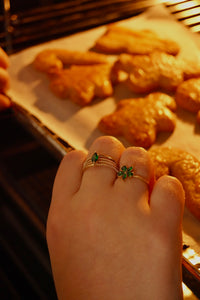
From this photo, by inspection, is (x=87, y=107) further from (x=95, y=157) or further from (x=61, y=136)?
(x=95, y=157)

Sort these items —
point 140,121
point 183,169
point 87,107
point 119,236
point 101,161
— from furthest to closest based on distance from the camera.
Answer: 1. point 87,107
2. point 140,121
3. point 183,169
4. point 101,161
5. point 119,236

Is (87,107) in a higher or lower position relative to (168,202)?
lower

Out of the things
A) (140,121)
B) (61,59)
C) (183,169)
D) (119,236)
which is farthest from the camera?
(61,59)

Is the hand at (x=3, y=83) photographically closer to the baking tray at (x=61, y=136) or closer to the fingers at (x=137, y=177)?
the baking tray at (x=61, y=136)

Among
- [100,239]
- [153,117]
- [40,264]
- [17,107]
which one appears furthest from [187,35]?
[100,239]

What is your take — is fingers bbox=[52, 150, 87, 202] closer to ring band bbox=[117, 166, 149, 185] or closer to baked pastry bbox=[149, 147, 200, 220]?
ring band bbox=[117, 166, 149, 185]

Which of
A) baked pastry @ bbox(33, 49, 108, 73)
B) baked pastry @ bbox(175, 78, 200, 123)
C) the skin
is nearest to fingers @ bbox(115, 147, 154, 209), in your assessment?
the skin

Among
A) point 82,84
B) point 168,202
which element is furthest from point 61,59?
point 168,202

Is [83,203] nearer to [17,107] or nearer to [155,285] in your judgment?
[155,285]
